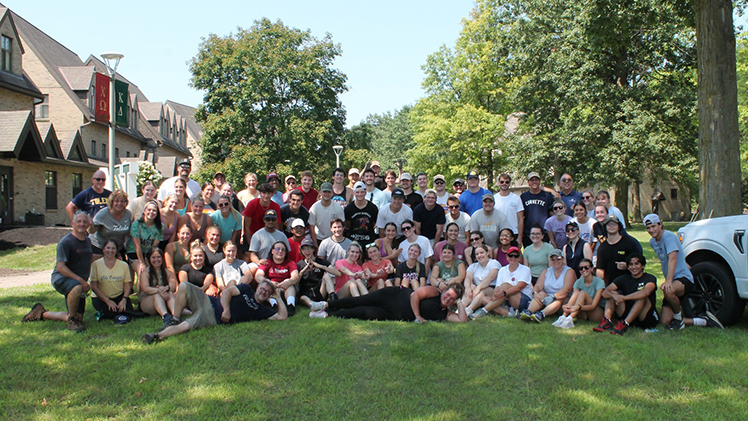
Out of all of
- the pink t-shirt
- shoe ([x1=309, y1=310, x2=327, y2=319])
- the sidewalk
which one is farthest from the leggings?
the sidewalk

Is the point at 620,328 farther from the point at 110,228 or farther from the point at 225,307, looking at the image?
the point at 110,228

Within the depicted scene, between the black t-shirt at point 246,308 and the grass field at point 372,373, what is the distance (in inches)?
10.9

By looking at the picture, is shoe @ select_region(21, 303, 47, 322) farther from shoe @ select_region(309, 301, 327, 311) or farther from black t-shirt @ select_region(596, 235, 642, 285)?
black t-shirt @ select_region(596, 235, 642, 285)

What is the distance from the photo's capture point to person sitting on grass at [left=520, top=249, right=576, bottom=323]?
7.09 m

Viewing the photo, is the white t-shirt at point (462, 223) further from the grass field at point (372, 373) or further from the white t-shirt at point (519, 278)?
the grass field at point (372, 373)

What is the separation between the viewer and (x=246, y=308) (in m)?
6.94

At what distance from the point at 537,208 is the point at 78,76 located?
31.4m

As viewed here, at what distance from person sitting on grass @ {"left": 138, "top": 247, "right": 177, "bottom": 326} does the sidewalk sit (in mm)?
5032

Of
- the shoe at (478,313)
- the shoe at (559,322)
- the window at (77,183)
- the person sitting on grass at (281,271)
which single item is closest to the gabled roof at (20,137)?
the window at (77,183)

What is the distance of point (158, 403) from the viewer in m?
4.40

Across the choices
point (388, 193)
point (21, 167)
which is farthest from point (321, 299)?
point (21, 167)

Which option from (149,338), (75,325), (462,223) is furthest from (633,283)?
(75,325)

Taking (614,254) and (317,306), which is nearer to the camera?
(614,254)

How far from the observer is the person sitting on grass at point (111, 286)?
694 centimetres
